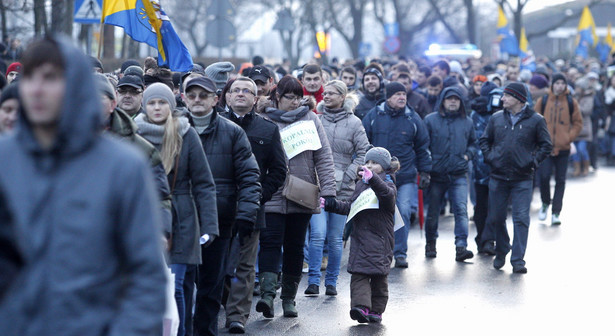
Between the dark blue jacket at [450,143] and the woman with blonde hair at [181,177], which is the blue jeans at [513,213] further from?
the woman with blonde hair at [181,177]

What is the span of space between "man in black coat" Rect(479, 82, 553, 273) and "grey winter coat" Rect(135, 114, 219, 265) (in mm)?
5211

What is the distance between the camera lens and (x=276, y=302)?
9.07 m

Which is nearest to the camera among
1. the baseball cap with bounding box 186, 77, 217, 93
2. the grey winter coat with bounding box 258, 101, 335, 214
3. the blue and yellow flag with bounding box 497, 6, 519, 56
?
the baseball cap with bounding box 186, 77, 217, 93

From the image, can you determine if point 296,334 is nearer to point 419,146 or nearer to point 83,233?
point 419,146

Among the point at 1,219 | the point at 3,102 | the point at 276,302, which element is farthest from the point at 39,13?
the point at 1,219

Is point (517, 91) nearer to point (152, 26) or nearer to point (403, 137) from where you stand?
point (403, 137)

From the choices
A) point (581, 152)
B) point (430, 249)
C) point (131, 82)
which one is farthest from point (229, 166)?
point (581, 152)

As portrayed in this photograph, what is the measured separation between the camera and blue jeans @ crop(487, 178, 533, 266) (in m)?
10.8

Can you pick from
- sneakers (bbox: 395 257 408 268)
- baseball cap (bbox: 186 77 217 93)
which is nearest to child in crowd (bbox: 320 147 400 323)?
A: baseball cap (bbox: 186 77 217 93)

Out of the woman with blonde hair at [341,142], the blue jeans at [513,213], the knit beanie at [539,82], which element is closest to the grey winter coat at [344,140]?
the woman with blonde hair at [341,142]

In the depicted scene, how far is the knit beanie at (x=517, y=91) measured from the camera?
35.1ft

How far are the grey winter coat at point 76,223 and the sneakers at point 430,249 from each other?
864 centimetres

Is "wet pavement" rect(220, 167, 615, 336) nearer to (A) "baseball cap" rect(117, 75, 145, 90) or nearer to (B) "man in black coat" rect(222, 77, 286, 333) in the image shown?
(B) "man in black coat" rect(222, 77, 286, 333)

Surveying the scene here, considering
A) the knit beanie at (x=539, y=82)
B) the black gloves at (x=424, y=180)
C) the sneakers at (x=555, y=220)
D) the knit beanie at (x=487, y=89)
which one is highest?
the knit beanie at (x=539, y=82)
